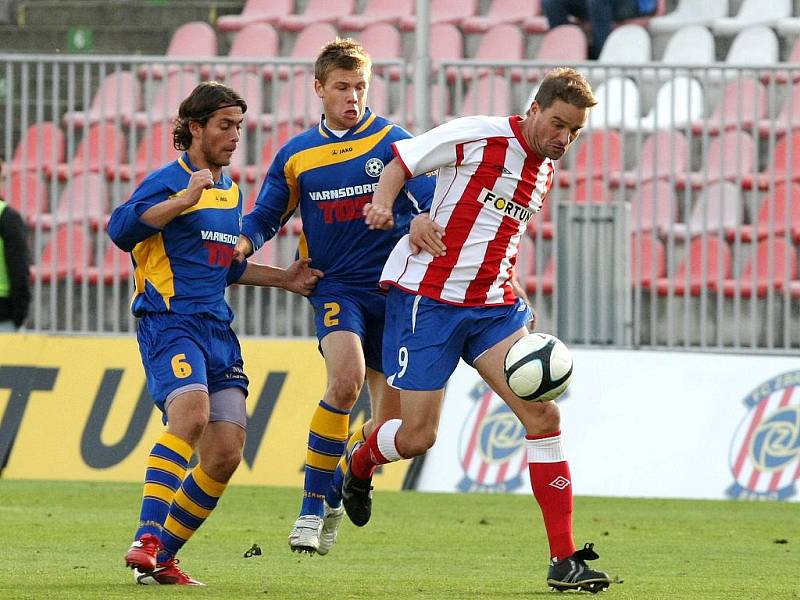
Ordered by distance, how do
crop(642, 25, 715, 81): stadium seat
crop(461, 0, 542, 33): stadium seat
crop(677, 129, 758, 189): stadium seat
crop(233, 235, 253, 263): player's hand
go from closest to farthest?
crop(233, 235, 253, 263): player's hand, crop(677, 129, 758, 189): stadium seat, crop(642, 25, 715, 81): stadium seat, crop(461, 0, 542, 33): stadium seat

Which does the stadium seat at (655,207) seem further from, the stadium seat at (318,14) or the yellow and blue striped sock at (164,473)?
the yellow and blue striped sock at (164,473)

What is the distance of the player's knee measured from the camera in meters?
7.30


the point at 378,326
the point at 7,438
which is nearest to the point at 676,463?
the point at 378,326

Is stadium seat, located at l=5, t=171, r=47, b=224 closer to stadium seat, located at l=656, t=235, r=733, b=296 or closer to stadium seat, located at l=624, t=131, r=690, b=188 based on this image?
stadium seat, located at l=624, t=131, r=690, b=188

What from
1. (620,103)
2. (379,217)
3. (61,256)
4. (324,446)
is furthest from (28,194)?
(379,217)

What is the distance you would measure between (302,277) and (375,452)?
882 mm

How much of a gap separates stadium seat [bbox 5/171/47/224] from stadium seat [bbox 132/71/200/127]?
2.75 ft

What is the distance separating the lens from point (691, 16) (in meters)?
15.5

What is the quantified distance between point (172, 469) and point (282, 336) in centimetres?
567

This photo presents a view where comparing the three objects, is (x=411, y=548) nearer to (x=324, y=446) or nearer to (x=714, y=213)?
(x=324, y=446)

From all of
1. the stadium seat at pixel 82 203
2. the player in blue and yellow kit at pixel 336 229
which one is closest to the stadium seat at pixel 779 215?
the stadium seat at pixel 82 203

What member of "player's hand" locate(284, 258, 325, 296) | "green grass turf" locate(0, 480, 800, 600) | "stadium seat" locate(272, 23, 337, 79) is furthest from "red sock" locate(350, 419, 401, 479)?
"stadium seat" locate(272, 23, 337, 79)

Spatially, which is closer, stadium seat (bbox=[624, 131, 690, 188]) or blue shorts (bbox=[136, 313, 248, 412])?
blue shorts (bbox=[136, 313, 248, 412])

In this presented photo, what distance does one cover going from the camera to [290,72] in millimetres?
11922
